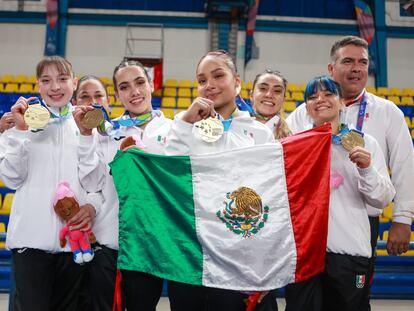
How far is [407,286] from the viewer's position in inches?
170

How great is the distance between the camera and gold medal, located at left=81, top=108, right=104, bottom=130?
6.76 feet

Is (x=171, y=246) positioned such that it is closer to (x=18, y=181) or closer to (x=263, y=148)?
(x=263, y=148)

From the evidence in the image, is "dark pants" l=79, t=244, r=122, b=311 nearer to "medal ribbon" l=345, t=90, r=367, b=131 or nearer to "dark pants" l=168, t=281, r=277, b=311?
"dark pants" l=168, t=281, r=277, b=311

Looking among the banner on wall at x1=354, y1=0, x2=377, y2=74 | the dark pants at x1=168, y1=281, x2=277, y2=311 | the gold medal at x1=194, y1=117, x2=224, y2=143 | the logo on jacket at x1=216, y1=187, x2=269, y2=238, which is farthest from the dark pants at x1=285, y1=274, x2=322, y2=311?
the banner on wall at x1=354, y1=0, x2=377, y2=74

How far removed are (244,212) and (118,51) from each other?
9.96 metres

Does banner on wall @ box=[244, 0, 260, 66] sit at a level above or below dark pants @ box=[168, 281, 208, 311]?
above

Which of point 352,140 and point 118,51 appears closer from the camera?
point 352,140

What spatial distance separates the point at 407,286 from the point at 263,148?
3316 mm

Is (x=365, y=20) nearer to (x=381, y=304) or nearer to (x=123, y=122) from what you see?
(x=381, y=304)

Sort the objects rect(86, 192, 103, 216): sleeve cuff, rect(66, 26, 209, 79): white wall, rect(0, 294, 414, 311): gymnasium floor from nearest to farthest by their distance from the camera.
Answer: rect(86, 192, 103, 216): sleeve cuff
rect(0, 294, 414, 311): gymnasium floor
rect(66, 26, 209, 79): white wall

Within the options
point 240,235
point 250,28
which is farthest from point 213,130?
point 250,28

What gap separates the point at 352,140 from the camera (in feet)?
6.68

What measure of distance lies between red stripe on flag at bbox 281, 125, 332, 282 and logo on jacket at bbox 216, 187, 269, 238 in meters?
0.18

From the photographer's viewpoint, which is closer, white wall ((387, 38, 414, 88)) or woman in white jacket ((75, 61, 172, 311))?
woman in white jacket ((75, 61, 172, 311))
